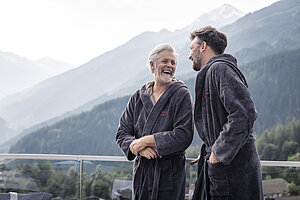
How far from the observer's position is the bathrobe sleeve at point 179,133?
67.2 inches

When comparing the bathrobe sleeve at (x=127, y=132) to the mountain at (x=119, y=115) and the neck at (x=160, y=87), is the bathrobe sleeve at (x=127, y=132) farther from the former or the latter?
the mountain at (x=119, y=115)

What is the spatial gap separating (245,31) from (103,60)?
40.9 meters

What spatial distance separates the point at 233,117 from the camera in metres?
1.33

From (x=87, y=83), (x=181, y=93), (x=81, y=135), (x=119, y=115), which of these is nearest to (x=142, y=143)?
(x=181, y=93)

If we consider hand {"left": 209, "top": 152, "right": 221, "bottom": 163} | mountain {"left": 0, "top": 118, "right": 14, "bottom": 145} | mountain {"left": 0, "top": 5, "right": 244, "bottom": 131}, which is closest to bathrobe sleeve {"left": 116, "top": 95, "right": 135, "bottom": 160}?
hand {"left": 209, "top": 152, "right": 221, "bottom": 163}

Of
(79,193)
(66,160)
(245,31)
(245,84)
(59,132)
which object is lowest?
(79,193)

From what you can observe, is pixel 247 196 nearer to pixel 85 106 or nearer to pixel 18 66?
pixel 85 106

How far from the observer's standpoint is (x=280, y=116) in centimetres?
3559

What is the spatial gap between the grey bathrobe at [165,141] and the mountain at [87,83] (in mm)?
64857

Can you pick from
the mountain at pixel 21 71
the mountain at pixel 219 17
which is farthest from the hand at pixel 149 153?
the mountain at pixel 21 71

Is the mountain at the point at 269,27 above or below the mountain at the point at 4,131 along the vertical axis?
above

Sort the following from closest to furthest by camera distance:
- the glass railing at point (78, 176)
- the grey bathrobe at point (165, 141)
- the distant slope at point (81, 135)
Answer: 1. the grey bathrobe at point (165, 141)
2. the glass railing at point (78, 176)
3. the distant slope at point (81, 135)

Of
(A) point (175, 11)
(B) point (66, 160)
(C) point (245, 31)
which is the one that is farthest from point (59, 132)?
(B) point (66, 160)

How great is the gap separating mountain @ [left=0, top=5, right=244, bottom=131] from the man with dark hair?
6519 centimetres
